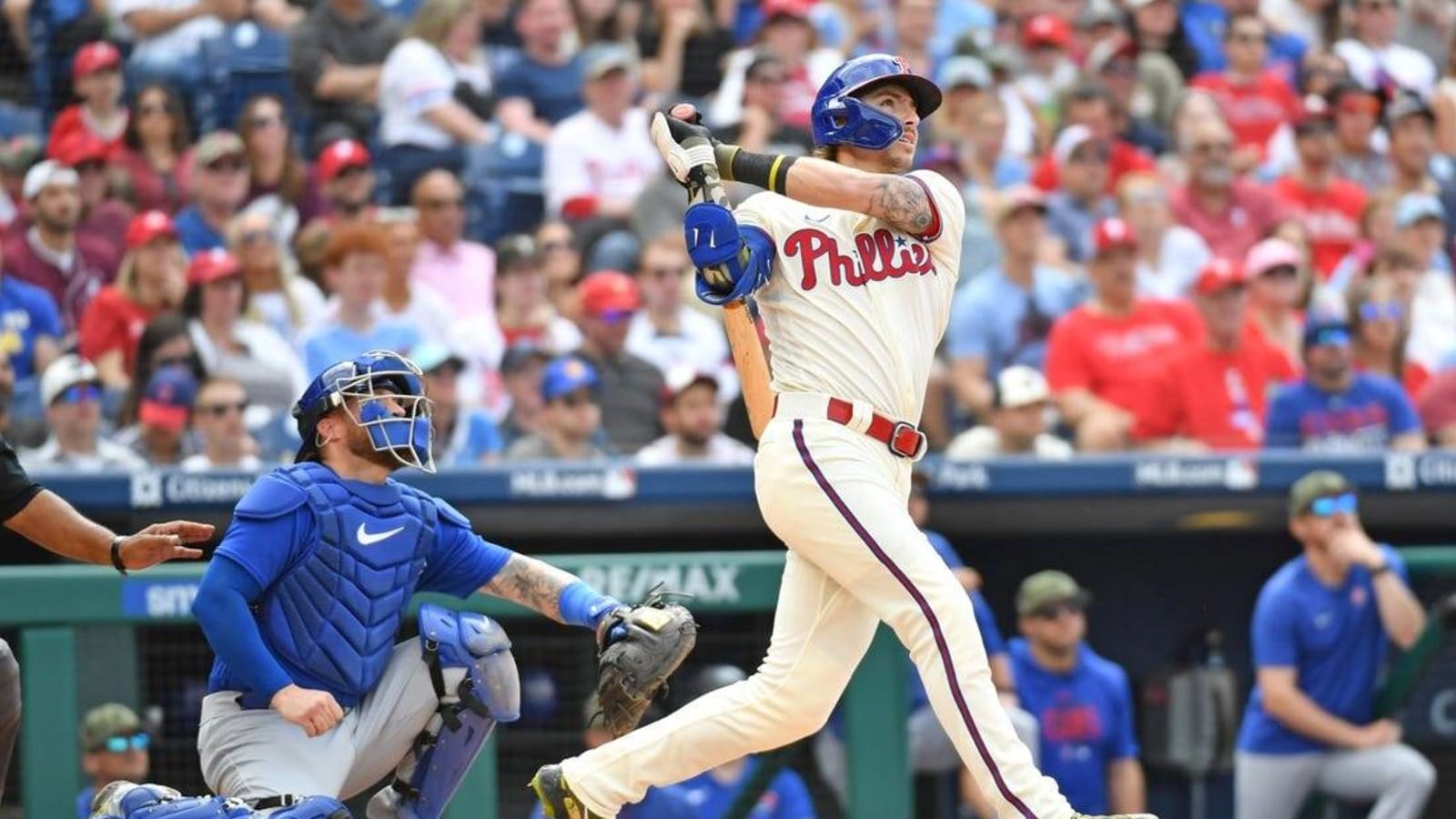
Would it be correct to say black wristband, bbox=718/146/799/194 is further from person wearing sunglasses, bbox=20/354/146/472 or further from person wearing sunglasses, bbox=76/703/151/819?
person wearing sunglasses, bbox=20/354/146/472

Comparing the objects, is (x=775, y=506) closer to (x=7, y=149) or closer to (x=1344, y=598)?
(x=1344, y=598)

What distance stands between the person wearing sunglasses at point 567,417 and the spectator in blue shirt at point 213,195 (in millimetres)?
1838

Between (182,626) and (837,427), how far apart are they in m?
2.24

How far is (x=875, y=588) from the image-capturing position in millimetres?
5109

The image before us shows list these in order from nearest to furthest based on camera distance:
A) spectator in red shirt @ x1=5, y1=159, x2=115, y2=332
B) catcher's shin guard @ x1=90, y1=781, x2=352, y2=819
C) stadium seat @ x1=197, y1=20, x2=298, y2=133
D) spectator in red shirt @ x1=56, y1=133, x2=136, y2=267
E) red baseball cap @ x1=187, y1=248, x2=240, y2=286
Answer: catcher's shin guard @ x1=90, y1=781, x2=352, y2=819 → red baseball cap @ x1=187, y1=248, x2=240, y2=286 → spectator in red shirt @ x1=5, y1=159, x2=115, y2=332 → spectator in red shirt @ x1=56, y1=133, x2=136, y2=267 → stadium seat @ x1=197, y1=20, x2=298, y2=133

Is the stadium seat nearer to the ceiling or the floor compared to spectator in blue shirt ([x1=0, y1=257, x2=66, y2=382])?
nearer to the ceiling

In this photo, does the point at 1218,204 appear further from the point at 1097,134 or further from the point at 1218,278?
the point at 1218,278

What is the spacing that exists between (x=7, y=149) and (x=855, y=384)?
5.52 m

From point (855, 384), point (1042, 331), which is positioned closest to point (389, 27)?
point (1042, 331)

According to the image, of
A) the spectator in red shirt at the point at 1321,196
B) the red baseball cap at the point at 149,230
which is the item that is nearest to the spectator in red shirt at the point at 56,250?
the red baseball cap at the point at 149,230

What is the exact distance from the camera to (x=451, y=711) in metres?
5.21

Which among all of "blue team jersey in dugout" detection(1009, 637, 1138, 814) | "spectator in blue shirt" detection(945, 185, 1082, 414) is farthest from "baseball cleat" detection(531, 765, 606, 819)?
"spectator in blue shirt" detection(945, 185, 1082, 414)

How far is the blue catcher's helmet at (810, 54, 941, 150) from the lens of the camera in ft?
17.1

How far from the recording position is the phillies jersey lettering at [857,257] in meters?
5.24
